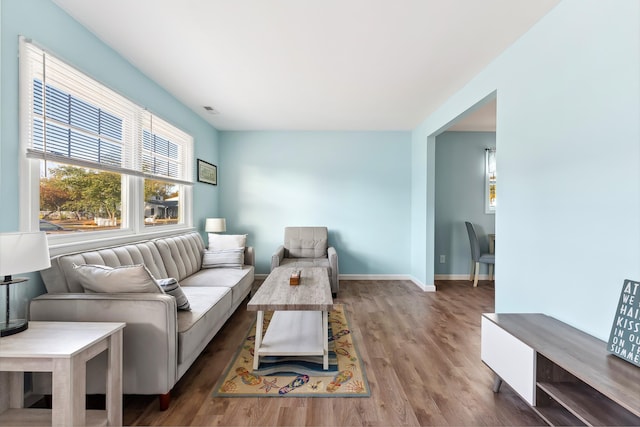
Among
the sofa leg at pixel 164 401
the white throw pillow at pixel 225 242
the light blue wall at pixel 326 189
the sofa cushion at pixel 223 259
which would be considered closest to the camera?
the sofa leg at pixel 164 401

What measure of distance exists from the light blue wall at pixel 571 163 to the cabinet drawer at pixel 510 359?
0.46 metres

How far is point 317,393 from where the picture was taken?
184cm

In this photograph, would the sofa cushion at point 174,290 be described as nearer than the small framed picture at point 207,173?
Yes

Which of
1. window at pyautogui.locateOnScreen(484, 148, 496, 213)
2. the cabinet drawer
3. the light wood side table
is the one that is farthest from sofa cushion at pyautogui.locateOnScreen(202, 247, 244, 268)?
window at pyautogui.locateOnScreen(484, 148, 496, 213)

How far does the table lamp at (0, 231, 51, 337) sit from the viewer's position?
126cm

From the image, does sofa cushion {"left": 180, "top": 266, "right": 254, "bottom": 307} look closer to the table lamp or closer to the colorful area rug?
the colorful area rug

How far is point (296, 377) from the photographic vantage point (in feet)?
6.60

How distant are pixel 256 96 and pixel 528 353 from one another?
11.0 ft

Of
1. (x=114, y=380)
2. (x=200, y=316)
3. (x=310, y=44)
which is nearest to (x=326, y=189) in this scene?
(x=310, y=44)

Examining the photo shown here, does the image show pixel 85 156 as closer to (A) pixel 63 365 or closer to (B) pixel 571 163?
(A) pixel 63 365

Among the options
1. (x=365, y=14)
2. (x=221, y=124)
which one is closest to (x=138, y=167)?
(x=221, y=124)

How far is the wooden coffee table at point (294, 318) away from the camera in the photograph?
6.65 ft

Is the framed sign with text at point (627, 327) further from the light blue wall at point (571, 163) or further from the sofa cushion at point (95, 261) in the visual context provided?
the sofa cushion at point (95, 261)

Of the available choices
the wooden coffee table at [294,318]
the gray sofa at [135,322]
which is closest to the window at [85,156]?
the gray sofa at [135,322]
